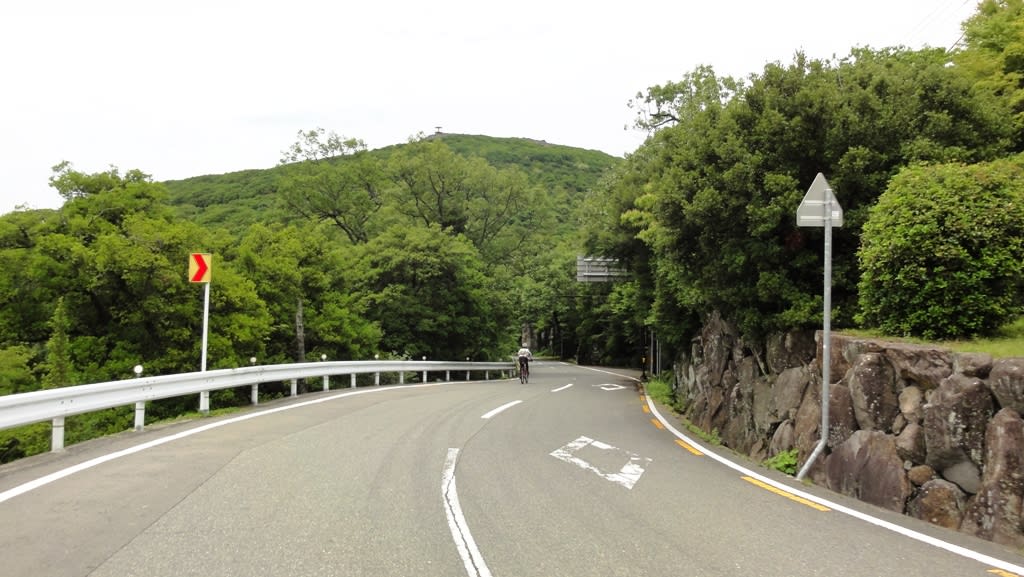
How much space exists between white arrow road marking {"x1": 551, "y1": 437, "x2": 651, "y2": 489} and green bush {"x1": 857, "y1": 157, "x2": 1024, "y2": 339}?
3652 mm

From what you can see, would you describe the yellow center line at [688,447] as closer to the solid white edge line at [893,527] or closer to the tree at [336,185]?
the solid white edge line at [893,527]

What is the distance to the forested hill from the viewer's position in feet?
175

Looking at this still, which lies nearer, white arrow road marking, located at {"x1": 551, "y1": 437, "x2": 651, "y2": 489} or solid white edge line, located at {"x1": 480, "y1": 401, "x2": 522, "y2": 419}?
white arrow road marking, located at {"x1": 551, "y1": 437, "x2": 651, "y2": 489}

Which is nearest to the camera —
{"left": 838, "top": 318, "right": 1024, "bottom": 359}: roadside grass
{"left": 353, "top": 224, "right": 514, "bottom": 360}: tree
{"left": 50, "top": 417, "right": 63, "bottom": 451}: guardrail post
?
{"left": 838, "top": 318, "right": 1024, "bottom": 359}: roadside grass

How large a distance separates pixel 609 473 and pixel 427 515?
2.89 m

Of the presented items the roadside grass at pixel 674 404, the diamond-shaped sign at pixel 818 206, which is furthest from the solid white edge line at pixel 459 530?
the roadside grass at pixel 674 404

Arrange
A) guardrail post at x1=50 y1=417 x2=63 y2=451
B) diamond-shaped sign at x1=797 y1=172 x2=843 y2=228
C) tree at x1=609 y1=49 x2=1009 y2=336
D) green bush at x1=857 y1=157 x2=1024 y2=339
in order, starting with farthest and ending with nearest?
1. tree at x1=609 y1=49 x2=1009 y2=336
2. diamond-shaped sign at x1=797 y1=172 x2=843 y2=228
3. guardrail post at x1=50 y1=417 x2=63 y2=451
4. green bush at x1=857 y1=157 x2=1024 y2=339

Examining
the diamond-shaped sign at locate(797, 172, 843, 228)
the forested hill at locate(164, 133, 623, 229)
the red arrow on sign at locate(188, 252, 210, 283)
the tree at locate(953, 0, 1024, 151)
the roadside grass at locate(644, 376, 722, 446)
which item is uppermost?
the forested hill at locate(164, 133, 623, 229)

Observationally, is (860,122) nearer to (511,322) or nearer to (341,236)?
(511,322)

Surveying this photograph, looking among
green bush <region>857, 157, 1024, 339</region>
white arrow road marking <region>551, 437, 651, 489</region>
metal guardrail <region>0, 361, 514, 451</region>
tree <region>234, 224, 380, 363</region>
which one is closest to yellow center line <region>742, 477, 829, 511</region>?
white arrow road marking <region>551, 437, 651, 489</region>

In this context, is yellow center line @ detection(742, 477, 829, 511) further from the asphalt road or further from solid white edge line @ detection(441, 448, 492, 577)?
solid white edge line @ detection(441, 448, 492, 577)

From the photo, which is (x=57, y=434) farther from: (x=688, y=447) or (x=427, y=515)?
(x=688, y=447)

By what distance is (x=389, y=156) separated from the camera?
54.5 metres

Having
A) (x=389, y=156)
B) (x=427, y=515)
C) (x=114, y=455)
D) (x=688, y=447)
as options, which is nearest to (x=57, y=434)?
(x=114, y=455)
